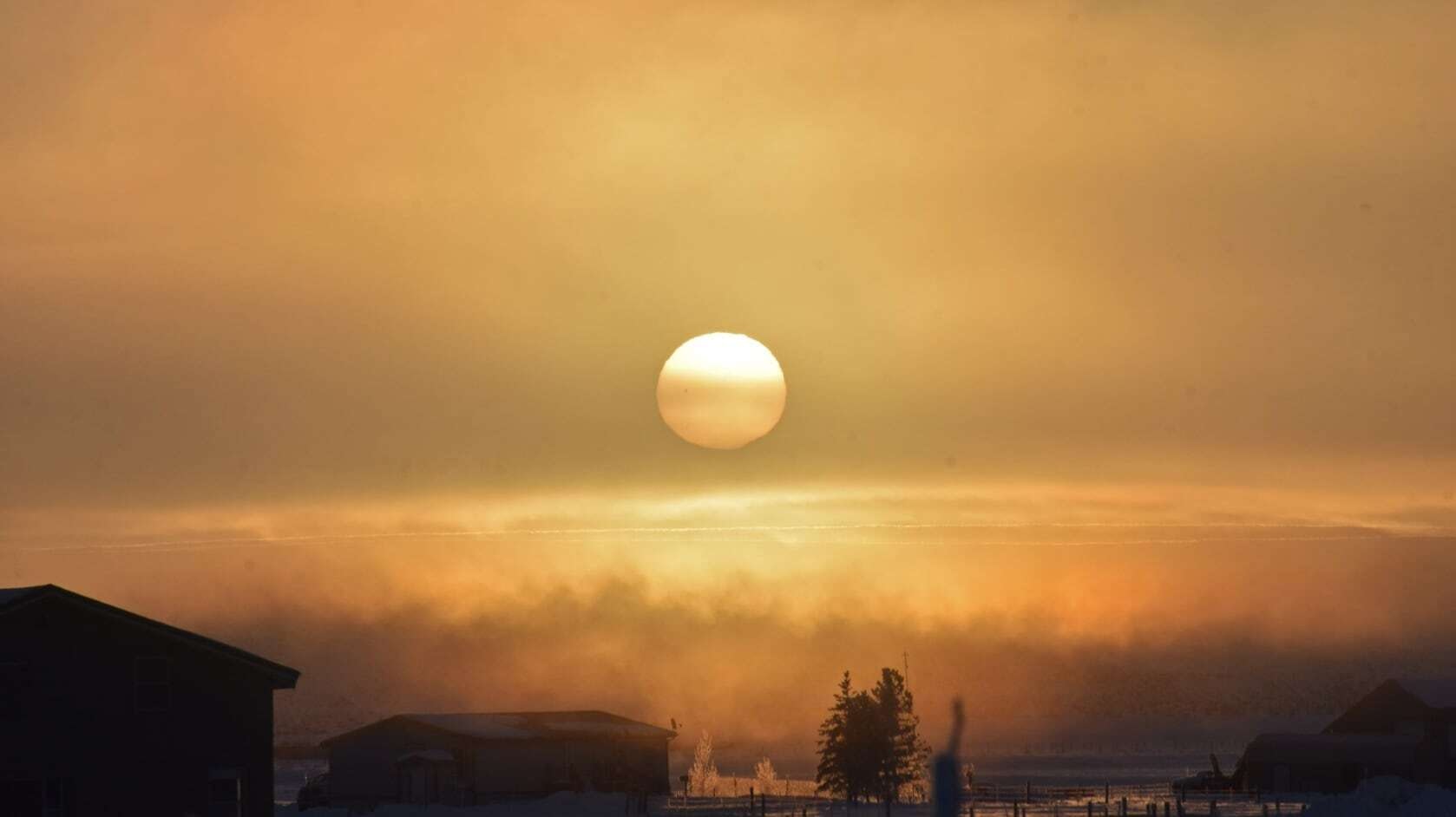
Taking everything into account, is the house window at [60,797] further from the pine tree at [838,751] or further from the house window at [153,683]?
the pine tree at [838,751]

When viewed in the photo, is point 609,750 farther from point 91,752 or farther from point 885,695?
point 91,752

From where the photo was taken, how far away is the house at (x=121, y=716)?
47281 mm

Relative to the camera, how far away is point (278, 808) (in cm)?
7512

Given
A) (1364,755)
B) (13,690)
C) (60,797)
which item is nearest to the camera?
(13,690)

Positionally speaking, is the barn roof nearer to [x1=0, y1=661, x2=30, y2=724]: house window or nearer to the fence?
the fence

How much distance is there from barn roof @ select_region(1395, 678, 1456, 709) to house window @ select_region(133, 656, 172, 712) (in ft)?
226

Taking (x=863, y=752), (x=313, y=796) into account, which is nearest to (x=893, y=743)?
(x=863, y=752)

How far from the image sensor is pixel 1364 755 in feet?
295

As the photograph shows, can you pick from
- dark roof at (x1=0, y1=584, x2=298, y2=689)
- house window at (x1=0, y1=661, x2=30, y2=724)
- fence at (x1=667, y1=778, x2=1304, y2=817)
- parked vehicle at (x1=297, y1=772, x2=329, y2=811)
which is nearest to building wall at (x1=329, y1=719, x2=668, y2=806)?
parked vehicle at (x1=297, y1=772, x2=329, y2=811)

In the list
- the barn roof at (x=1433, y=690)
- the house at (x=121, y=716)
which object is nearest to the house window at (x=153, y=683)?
the house at (x=121, y=716)

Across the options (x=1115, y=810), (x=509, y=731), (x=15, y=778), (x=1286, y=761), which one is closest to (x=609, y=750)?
(x=509, y=731)

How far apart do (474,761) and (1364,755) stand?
46563 mm

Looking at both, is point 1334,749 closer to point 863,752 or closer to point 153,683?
point 863,752

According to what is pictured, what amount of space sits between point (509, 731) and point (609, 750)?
560cm
